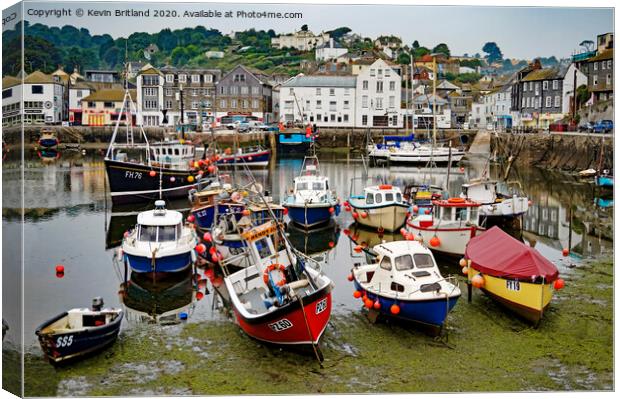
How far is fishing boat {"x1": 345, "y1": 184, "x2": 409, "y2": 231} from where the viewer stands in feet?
68.2

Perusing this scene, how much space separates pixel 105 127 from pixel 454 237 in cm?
3985

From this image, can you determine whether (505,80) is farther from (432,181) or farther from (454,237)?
→ (454,237)

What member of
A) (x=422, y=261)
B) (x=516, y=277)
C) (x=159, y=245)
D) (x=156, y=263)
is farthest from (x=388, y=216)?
(x=516, y=277)

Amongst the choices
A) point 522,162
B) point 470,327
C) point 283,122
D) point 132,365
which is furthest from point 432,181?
point 132,365

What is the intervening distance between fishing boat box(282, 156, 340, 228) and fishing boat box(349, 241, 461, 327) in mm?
8452

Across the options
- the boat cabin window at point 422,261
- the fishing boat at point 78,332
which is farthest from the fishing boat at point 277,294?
the fishing boat at point 78,332

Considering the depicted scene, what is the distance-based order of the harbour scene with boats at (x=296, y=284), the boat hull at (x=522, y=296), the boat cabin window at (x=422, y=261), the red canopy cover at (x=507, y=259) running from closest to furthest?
1. the harbour scene with boats at (x=296, y=284)
2. the boat hull at (x=522, y=296)
3. the red canopy cover at (x=507, y=259)
4. the boat cabin window at (x=422, y=261)

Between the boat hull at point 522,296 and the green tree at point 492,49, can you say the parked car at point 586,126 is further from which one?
the boat hull at point 522,296

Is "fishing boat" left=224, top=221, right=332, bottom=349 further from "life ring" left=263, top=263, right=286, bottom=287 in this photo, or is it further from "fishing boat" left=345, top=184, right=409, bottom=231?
"fishing boat" left=345, top=184, right=409, bottom=231

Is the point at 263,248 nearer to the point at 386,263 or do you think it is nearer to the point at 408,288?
the point at 386,263

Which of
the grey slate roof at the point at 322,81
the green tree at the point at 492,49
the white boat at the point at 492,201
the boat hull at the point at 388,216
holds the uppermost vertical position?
the grey slate roof at the point at 322,81

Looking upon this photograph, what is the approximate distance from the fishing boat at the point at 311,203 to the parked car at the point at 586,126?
15.3 meters

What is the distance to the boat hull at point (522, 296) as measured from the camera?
1211 centimetres

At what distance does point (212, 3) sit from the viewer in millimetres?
9695
